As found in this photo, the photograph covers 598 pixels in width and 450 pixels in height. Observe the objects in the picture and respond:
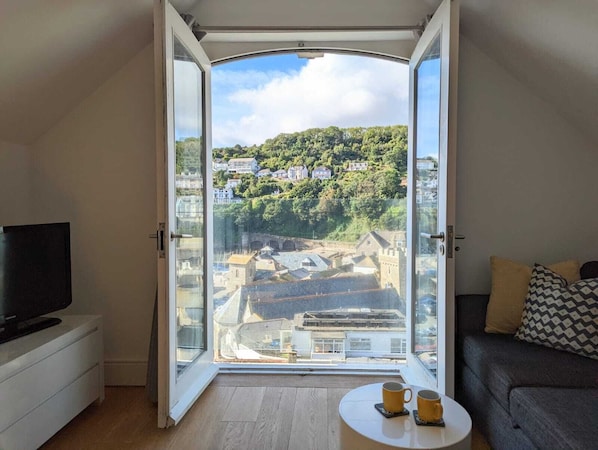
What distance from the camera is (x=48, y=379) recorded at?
191 cm

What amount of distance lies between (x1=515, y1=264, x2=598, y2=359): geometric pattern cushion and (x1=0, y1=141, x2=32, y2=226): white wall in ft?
9.68

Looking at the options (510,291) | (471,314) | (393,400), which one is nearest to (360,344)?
(471,314)

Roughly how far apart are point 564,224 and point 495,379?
1.29 metres

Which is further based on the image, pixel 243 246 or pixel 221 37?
pixel 243 246

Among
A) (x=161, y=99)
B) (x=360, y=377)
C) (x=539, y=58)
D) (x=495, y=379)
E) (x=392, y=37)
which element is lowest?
(x=360, y=377)

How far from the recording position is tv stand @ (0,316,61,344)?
194 centimetres

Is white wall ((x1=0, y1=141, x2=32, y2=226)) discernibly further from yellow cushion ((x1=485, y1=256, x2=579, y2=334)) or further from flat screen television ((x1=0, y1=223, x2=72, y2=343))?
yellow cushion ((x1=485, y1=256, x2=579, y2=334))

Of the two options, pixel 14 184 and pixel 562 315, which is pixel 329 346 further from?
pixel 14 184

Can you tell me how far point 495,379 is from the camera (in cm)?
184

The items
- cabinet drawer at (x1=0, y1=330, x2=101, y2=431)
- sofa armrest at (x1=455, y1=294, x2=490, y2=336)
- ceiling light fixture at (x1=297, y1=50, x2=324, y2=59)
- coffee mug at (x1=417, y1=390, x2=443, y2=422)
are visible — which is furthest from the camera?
ceiling light fixture at (x1=297, y1=50, x2=324, y2=59)

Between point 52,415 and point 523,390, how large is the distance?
2.06 m

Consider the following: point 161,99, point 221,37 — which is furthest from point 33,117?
point 221,37

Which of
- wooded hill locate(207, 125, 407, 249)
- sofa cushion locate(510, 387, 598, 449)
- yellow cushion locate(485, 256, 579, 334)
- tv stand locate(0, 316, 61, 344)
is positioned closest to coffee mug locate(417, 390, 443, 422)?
sofa cushion locate(510, 387, 598, 449)

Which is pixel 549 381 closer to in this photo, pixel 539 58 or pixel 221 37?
pixel 539 58
